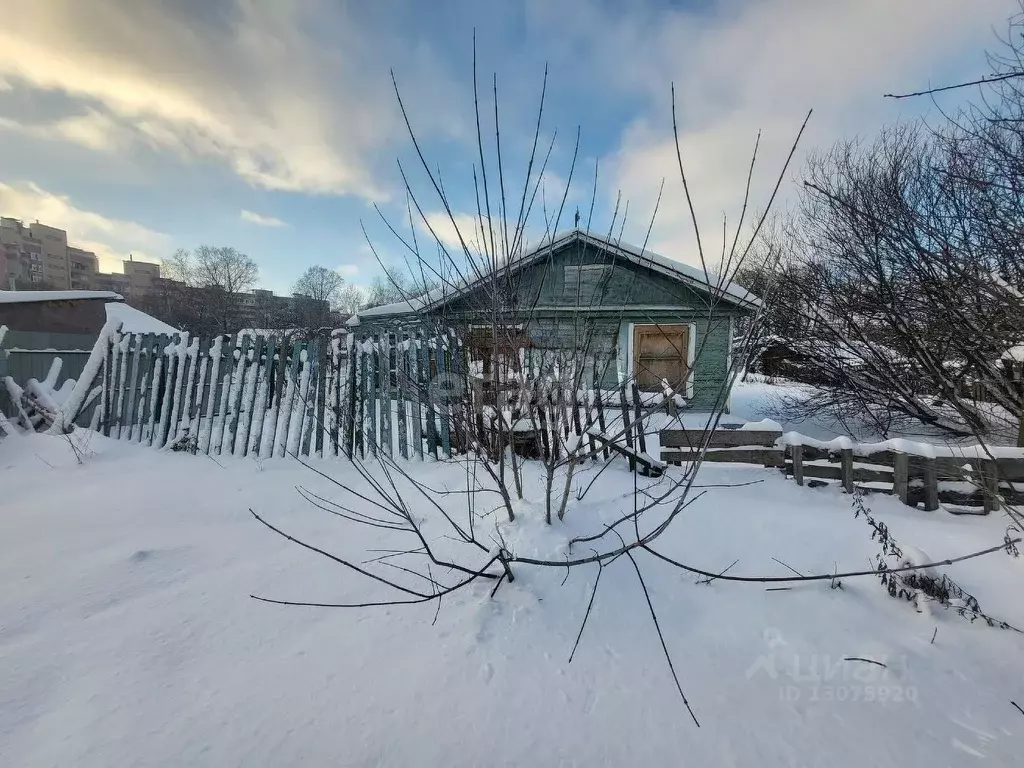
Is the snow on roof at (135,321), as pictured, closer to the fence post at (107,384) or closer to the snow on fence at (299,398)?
the fence post at (107,384)

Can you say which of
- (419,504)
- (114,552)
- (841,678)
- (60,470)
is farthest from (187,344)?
(841,678)

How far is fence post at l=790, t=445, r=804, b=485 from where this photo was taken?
12.9 feet

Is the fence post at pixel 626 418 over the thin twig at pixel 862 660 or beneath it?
over

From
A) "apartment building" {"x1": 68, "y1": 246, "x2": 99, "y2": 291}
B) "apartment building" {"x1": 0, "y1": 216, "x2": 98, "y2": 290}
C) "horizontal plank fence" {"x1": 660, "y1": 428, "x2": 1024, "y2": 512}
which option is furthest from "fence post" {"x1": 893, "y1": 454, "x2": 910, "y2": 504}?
"apartment building" {"x1": 68, "y1": 246, "x2": 99, "y2": 291}

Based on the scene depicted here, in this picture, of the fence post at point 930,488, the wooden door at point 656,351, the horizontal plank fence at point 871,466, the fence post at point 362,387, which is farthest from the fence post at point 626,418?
the wooden door at point 656,351

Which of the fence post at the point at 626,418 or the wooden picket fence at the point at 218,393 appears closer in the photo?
the fence post at the point at 626,418

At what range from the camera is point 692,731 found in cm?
128

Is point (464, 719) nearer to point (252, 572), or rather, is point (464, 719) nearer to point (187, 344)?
point (252, 572)

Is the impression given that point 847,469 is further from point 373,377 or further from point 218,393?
point 218,393

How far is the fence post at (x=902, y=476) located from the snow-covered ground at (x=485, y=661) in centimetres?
115

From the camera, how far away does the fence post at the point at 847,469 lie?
377cm

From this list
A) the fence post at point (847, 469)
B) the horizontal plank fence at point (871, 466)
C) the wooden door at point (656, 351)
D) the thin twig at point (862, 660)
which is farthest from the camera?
the wooden door at point (656, 351)

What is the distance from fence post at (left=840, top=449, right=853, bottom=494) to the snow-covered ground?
117cm

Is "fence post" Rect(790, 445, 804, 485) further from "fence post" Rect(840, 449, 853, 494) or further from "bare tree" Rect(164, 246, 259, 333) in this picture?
"bare tree" Rect(164, 246, 259, 333)
